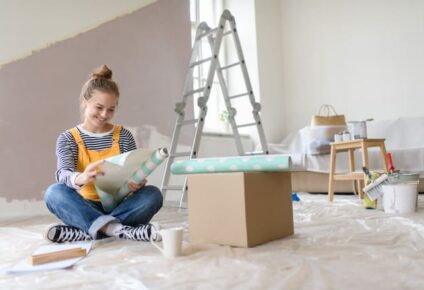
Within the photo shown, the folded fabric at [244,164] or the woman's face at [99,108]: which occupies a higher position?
the woman's face at [99,108]

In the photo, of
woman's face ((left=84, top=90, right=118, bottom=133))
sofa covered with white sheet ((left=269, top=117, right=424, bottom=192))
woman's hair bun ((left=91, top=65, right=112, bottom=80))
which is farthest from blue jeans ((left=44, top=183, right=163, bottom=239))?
sofa covered with white sheet ((left=269, top=117, right=424, bottom=192))

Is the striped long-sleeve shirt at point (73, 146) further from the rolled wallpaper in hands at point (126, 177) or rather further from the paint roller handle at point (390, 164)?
the paint roller handle at point (390, 164)

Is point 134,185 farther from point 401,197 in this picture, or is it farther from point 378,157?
point 378,157

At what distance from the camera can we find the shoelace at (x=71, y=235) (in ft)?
4.73

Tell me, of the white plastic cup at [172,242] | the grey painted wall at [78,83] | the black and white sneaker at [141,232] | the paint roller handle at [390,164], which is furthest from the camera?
the grey painted wall at [78,83]

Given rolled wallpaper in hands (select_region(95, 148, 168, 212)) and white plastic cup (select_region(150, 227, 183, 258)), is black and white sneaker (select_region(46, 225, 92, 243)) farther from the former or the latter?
white plastic cup (select_region(150, 227, 183, 258))

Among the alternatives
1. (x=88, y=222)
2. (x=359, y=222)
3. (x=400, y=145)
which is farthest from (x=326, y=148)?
(x=88, y=222)

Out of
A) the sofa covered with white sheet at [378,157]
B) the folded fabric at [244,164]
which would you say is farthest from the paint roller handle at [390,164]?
the folded fabric at [244,164]

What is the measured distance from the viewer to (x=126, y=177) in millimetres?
1402

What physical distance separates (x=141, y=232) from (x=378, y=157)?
2.38 m

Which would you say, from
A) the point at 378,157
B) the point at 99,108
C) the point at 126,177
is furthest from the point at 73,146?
the point at 378,157

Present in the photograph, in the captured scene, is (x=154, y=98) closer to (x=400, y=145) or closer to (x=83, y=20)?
(x=83, y=20)

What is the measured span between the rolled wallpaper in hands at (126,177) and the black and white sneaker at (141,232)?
0.40 feet

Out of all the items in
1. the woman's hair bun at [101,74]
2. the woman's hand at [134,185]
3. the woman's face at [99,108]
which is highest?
the woman's hair bun at [101,74]
